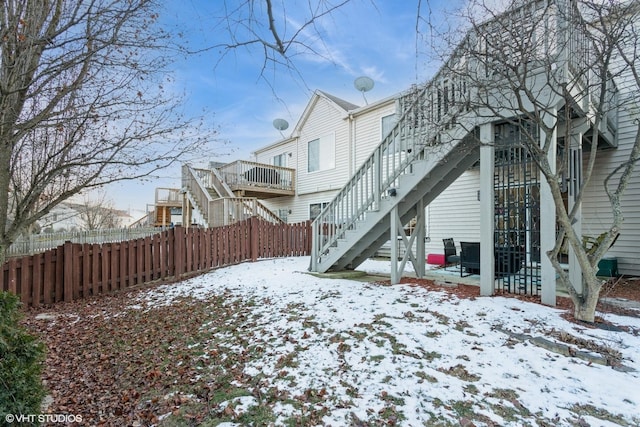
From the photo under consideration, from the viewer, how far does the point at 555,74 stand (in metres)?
4.20

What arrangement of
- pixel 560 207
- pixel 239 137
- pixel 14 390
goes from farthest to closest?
pixel 239 137 < pixel 560 207 < pixel 14 390

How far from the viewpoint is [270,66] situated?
9.05 ft

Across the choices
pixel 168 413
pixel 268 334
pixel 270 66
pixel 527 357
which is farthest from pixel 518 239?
pixel 168 413

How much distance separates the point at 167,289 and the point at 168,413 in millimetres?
5171

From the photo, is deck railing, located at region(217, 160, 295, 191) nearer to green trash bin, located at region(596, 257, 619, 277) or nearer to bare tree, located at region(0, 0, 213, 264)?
bare tree, located at region(0, 0, 213, 264)

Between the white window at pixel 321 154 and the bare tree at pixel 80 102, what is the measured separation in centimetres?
857

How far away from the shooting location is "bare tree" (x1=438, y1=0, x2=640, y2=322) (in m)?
3.83

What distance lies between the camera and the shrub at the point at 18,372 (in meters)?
1.98

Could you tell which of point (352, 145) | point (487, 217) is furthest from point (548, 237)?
point (352, 145)

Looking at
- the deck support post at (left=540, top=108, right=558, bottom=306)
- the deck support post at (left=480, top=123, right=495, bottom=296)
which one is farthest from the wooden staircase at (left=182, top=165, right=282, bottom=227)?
the deck support post at (left=540, top=108, right=558, bottom=306)

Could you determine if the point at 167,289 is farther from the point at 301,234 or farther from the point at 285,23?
the point at 285,23
